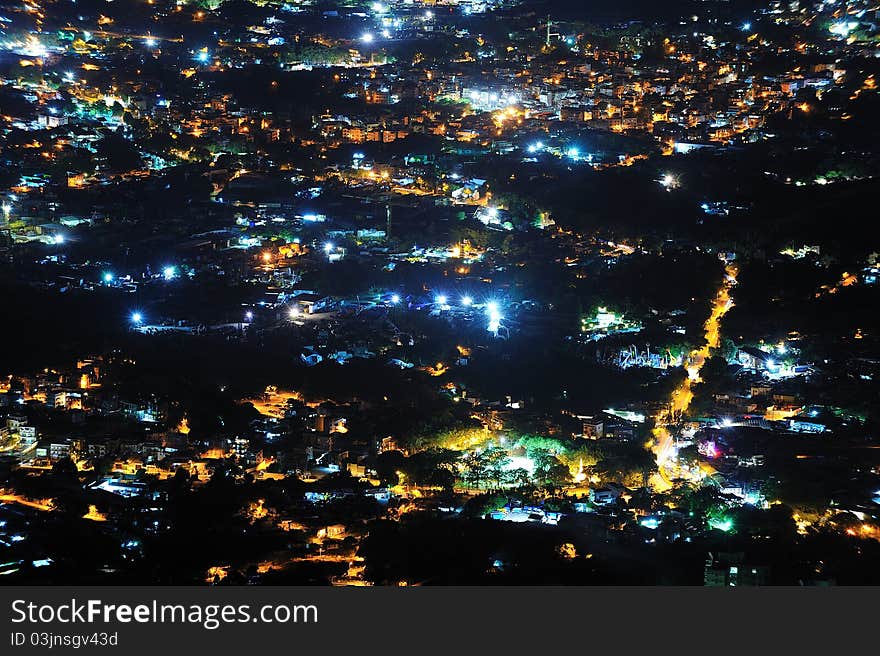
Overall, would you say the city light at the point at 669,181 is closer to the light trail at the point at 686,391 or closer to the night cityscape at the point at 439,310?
the night cityscape at the point at 439,310

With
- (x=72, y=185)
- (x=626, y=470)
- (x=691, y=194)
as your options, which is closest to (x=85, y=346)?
(x=626, y=470)

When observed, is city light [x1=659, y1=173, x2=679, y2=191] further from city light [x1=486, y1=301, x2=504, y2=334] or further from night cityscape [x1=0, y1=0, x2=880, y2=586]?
city light [x1=486, y1=301, x2=504, y2=334]

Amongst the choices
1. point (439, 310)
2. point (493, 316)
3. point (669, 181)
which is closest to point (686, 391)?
point (493, 316)

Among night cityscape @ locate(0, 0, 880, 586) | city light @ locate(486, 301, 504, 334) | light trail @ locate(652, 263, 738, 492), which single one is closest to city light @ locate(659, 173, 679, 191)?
night cityscape @ locate(0, 0, 880, 586)

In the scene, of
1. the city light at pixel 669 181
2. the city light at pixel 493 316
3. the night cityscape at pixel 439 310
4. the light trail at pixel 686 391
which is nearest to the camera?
the night cityscape at pixel 439 310

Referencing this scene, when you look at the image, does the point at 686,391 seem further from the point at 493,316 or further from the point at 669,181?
the point at 669,181

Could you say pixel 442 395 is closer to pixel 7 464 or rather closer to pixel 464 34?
pixel 7 464

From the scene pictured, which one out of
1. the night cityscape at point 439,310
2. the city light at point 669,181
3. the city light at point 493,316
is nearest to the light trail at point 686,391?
the night cityscape at point 439,310

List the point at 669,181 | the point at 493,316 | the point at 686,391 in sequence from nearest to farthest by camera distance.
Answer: the point at 686,391 → the point at 493,316 → the point at 669,181
